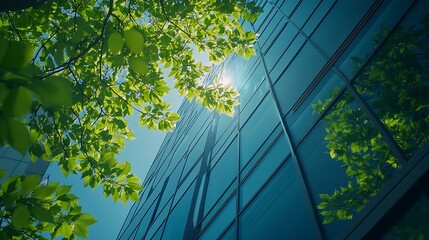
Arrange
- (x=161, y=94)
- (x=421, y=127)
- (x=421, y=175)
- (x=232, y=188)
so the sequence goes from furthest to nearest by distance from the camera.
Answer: (x=232, y=188)
(x=161, y=94)
(x=421, y=127)
(x=421, y=175)

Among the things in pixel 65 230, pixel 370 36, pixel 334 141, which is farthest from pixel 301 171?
pixel 65 230

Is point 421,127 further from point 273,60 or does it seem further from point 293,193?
point 273,60

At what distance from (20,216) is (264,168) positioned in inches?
147

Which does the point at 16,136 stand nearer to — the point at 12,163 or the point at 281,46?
the point at 281,46

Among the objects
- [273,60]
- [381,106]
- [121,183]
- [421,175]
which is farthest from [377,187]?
[273,60]

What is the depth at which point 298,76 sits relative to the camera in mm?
5727

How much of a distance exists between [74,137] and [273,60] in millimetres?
5510

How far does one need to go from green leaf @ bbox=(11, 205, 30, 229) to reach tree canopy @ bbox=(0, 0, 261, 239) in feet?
0.62

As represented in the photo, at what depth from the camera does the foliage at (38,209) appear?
2.15 metres

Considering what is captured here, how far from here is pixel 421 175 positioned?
7.03ft

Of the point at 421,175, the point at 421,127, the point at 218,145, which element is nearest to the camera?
the point at 421,175

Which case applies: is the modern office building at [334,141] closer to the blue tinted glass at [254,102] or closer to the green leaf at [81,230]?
the blue tinted glass at [254,102]

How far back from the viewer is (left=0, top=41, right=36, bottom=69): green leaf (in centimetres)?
120

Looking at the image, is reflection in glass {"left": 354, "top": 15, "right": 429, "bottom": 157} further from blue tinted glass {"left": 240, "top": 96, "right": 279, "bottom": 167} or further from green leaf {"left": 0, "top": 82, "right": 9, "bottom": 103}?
green leaf {"left": 0, "top": 82, "right": 9, "bottom": 103}
